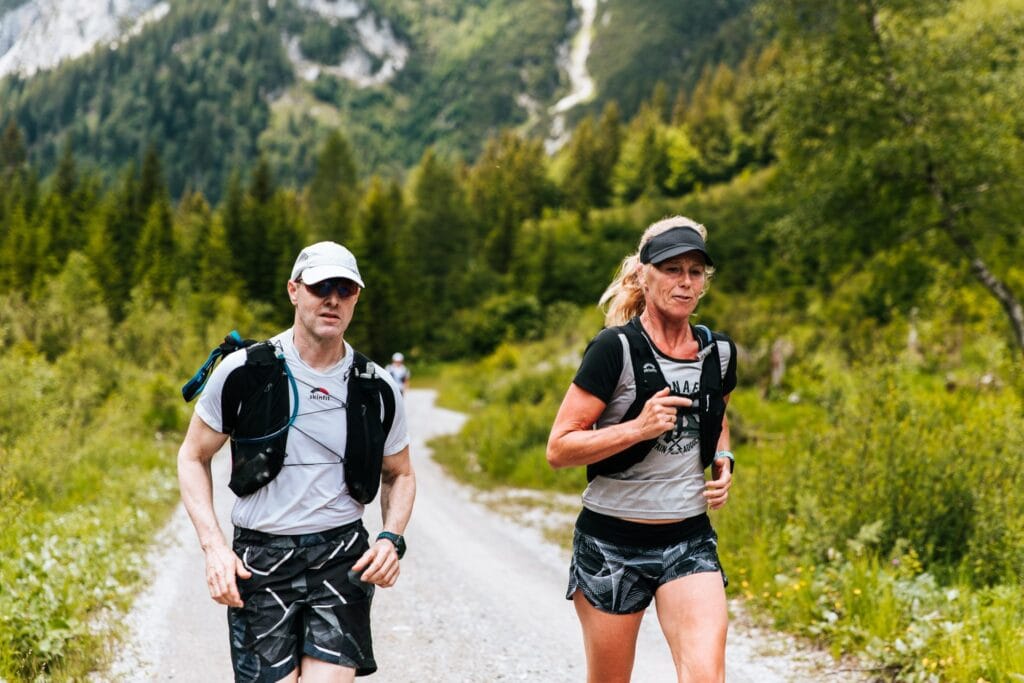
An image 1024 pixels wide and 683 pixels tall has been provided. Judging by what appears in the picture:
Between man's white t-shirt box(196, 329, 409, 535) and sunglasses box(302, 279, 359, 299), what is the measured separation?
0.86 feet

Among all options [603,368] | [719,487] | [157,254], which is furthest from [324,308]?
[157,254]

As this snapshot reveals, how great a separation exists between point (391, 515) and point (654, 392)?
1.15 meters

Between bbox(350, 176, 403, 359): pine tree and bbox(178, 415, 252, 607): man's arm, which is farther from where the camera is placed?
bbox(350, 176, 403, 359): pine tree

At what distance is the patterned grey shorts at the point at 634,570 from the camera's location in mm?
3402

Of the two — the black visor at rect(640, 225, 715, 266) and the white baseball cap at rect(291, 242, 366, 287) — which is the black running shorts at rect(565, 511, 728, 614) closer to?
the black visor at rect(640, 225, 715, 266)

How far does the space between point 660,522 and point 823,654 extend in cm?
389

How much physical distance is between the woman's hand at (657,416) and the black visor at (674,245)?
1.85ft

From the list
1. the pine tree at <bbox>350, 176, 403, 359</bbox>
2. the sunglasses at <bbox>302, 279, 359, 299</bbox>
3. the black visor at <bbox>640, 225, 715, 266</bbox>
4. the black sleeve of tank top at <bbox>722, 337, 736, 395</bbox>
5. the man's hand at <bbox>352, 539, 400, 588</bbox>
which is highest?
the pine tree at <bbox>350, 176, 403, 359</bbox>

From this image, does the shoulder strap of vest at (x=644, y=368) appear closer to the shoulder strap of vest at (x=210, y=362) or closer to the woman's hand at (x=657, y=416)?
the woman's hand at (x=657, y=416)

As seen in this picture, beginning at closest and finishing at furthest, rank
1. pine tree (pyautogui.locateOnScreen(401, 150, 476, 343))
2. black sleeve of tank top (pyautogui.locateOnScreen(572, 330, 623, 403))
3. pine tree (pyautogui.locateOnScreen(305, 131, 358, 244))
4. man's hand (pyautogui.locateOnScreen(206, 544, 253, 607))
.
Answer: man's hand (pyautogui.locateOnScreen(206, 544, 253, 607)) < black sleeve of tank top (pyautogui.locateOnScreen(572, 330, 623, 403)) < pine tree (pyautogui.locateOnScreen(401, 150, 476, 343)) < pine tree (pyautogui.locateOnScreen(305, 131, 358, 244))

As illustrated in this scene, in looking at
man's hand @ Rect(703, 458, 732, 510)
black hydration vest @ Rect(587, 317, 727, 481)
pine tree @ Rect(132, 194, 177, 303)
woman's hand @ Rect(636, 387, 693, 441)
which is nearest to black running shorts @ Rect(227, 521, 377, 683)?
black hydration vest @ Rect(587, 317, 727, 481)

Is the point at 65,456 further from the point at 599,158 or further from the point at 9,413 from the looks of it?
the point at 599,158

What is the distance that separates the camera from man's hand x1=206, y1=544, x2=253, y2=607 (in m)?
2.96

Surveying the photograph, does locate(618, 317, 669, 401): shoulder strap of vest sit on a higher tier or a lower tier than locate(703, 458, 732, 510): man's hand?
higher
